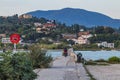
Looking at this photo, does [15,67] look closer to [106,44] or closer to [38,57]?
[38,57]

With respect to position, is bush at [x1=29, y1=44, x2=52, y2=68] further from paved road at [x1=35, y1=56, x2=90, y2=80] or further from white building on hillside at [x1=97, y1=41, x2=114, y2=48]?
white building on hillside at [x1=97, y1=41, x2=114, y2=48]

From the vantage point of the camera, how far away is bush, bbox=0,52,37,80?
1302cm

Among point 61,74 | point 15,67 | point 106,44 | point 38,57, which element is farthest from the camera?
point 106,44

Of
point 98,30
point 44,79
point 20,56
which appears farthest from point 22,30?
point 20,56

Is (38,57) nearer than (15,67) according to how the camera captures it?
No

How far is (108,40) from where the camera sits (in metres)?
116

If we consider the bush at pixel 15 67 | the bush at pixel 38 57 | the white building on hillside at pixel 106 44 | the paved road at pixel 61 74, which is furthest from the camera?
the white building on hillside at pixel 106 44

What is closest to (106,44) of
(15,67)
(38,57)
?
(38,57)

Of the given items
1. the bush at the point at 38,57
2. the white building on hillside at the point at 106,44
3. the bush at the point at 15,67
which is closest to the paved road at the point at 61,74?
the bush at the point at 38,57

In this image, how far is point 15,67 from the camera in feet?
44.2

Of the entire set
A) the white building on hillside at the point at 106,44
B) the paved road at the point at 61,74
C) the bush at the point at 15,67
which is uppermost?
the bush at the point at 15,67

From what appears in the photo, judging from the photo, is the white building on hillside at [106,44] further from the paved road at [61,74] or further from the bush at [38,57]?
the paved road at [61,74]

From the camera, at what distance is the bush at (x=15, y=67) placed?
1302 cm

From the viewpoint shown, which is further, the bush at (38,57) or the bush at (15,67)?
the bush at (38,57)
